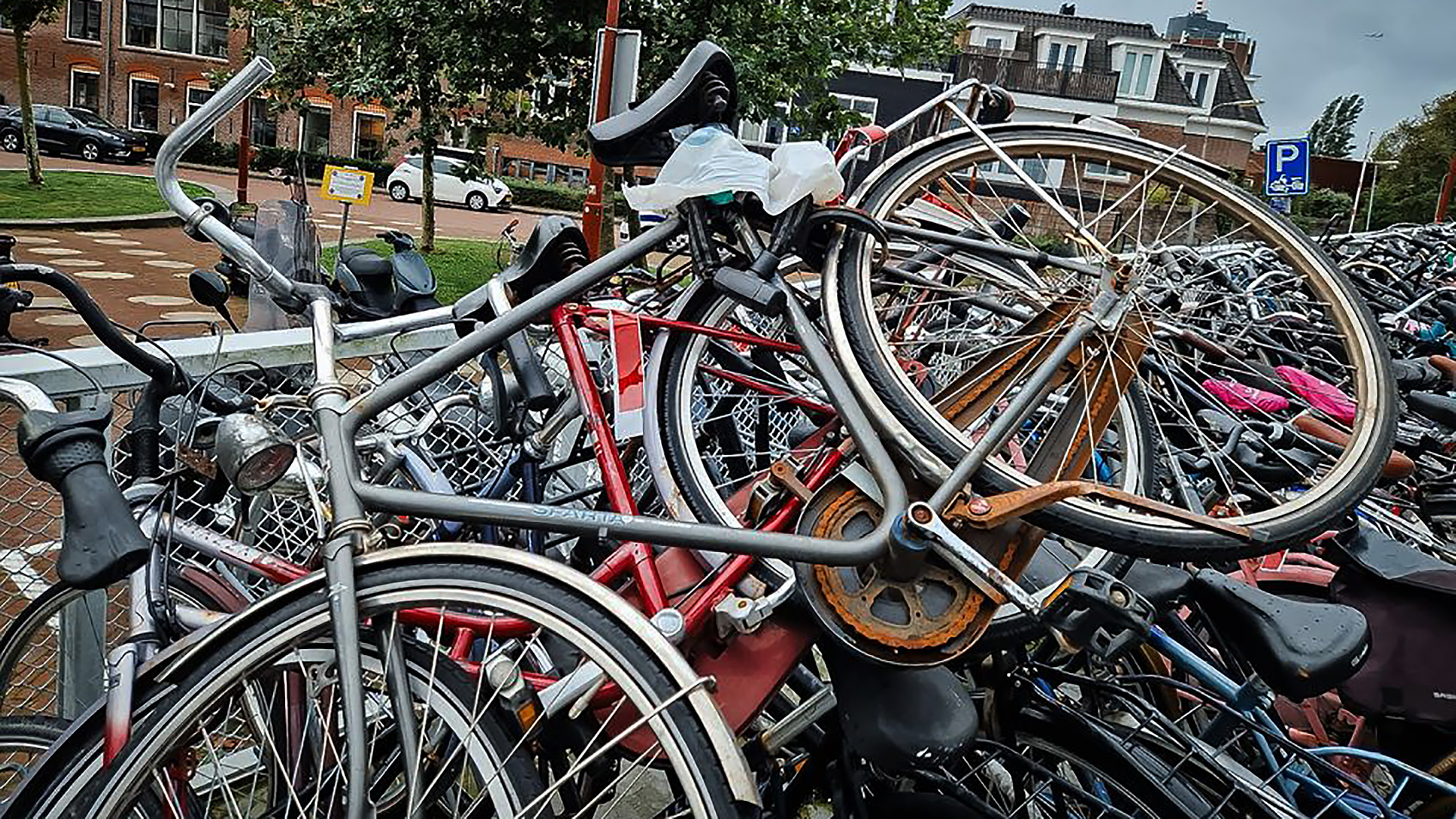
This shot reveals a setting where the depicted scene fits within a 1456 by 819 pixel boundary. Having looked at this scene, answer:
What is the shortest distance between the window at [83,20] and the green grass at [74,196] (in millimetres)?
16679

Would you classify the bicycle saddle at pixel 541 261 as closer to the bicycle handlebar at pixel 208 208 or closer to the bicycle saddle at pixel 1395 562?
the bicycle handlebar at pixel 208 208

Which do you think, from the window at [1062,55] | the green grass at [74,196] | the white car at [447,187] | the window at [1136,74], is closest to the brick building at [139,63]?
the white car at [447,187]

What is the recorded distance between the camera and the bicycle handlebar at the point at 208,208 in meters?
1.83

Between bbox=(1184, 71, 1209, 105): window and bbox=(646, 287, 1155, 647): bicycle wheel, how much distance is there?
160 feet

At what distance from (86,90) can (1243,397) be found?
4061cm

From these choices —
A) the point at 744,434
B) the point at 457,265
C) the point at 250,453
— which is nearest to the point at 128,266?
the point at 457,265

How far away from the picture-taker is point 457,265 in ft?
44.3

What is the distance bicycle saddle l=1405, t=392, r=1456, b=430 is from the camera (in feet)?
11.3

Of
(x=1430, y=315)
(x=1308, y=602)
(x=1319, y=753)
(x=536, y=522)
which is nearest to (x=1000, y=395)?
(x=1308, y=602)

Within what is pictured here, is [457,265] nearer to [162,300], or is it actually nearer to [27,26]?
[162,300]

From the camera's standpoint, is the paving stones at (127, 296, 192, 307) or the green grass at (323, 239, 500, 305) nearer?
the paving stones at (127, 296, 192, 307)

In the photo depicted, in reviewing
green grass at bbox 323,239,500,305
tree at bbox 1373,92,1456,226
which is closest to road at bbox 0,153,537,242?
green grass at bbox 323,239,500,305

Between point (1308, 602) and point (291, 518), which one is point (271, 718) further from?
point (1308, 602)

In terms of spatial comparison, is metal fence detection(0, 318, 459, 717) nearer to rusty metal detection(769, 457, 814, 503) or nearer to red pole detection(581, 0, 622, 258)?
rusty metal detection(769, 457, 814, 503)
